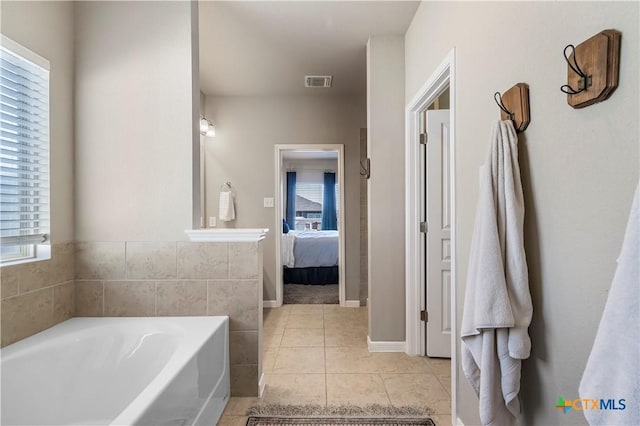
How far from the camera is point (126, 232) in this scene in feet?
6.15

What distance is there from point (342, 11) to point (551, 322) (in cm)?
223

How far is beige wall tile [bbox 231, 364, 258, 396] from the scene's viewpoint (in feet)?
6.12

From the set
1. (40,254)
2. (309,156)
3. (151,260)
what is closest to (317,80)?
(151,260)

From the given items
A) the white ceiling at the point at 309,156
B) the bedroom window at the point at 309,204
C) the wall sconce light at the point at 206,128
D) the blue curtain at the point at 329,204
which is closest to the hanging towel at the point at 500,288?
the wall sconce light at the point at 206,128

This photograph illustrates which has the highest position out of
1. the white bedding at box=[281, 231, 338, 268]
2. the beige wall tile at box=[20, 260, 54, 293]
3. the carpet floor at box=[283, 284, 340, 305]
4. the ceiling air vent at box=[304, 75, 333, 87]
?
the ceiling air vent at box=[304, 75, 333, 87]

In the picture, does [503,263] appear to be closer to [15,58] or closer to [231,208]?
[15,58]

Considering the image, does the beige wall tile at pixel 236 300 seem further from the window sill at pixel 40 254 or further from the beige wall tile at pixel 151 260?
the window sill at pixel 40 254

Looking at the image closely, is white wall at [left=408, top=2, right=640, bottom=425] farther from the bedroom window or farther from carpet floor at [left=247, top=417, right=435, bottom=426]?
the bedroom window

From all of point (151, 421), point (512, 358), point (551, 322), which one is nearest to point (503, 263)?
point (551, 322)

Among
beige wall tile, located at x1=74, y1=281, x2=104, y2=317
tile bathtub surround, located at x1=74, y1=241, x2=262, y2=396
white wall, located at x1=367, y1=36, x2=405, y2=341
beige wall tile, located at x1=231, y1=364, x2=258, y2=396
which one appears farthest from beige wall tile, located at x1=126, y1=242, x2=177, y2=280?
white wall, located at x1=367, y1=36, x2=405, y2=341

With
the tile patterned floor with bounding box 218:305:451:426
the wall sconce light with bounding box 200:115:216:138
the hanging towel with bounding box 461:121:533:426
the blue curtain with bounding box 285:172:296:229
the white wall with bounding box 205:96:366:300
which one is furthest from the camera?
the blue curtain with bounding box 285:172:296:229

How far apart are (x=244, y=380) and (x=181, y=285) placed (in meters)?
0.72

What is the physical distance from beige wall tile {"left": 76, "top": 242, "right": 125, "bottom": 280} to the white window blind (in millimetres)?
230

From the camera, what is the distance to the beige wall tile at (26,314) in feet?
4.74
